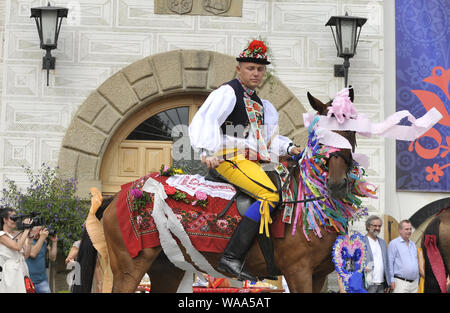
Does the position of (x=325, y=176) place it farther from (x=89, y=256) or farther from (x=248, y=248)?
(x=89, y=256)

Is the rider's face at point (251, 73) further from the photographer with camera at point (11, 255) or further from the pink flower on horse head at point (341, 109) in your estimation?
the photographer with camera at point (11, 255)

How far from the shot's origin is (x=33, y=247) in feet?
25.1

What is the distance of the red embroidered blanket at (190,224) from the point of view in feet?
16.3

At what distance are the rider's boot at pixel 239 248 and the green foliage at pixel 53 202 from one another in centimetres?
409

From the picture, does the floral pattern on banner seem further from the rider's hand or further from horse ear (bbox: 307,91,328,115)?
horse ear (bbox: 307,91,328,115)

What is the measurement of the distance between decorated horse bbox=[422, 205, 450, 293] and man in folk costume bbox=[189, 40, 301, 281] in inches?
57.1

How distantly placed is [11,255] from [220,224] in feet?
8.89

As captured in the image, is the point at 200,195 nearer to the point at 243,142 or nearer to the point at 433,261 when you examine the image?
the point at 243,142

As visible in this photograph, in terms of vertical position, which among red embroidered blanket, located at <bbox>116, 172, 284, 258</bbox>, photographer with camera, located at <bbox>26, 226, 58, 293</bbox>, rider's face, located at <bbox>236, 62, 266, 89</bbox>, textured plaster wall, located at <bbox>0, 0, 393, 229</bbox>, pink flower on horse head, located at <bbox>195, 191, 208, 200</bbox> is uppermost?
textured plaster wall, located at <bbox>0, 0, 393, 229</bbox>

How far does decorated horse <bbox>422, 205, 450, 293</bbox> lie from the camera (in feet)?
18.5

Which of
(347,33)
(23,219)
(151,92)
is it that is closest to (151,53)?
(151,92)

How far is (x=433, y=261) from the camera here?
5.66 m

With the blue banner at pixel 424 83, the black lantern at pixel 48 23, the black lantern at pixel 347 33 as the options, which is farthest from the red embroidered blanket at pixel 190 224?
the blue banner at pixel 424 83

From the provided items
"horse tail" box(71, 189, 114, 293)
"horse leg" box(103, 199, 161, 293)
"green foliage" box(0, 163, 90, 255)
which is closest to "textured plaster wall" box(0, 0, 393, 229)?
"green foliage" box(0, 163, 90, 255)
